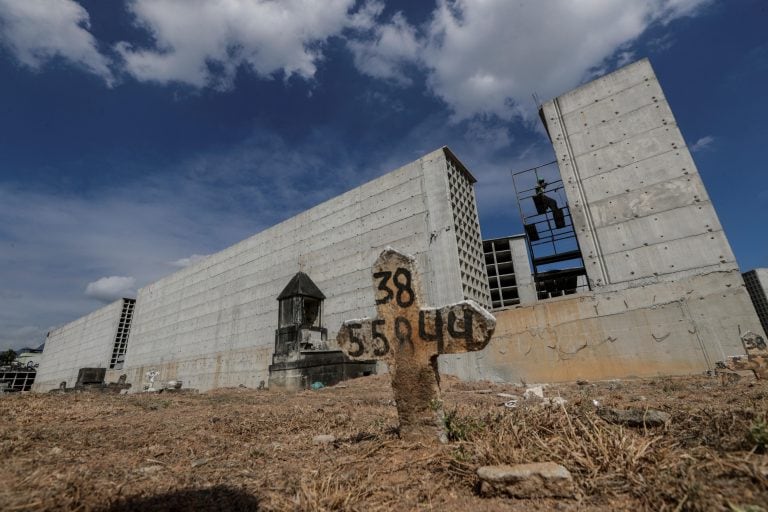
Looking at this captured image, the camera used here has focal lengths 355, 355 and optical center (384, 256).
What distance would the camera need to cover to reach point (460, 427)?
129 inches

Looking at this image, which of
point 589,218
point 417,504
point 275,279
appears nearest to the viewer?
point 417,504

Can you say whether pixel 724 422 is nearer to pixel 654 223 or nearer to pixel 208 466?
pixel 208 466

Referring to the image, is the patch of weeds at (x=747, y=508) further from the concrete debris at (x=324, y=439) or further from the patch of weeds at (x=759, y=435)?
the concrete debris at (x=324, y=439)

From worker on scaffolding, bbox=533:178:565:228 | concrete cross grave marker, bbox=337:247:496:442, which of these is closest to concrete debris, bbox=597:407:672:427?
concrete cross grave marker, bbox=337:247:496:442

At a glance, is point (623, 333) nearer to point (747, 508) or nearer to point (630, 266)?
point (630, 266)

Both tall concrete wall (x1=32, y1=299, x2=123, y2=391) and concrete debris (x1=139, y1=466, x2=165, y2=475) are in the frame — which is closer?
concrete debris (x1=139, y1=466, x2=165, y2=475)

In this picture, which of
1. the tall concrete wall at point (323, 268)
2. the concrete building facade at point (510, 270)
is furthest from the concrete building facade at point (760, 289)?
the tall concrete wall at point (323, 268)

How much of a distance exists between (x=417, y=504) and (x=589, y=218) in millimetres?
12305

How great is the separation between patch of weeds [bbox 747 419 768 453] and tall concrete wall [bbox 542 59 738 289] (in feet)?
33.5

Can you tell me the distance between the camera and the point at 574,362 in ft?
34.0

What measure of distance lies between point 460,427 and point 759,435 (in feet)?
6.51

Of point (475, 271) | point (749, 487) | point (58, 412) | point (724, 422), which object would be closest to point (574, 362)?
point (475, 271)

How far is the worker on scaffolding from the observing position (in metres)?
15.5

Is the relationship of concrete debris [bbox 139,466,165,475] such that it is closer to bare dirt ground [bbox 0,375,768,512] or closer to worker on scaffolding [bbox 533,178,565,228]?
bare dirt ground [bbox 0,375,768,512]
